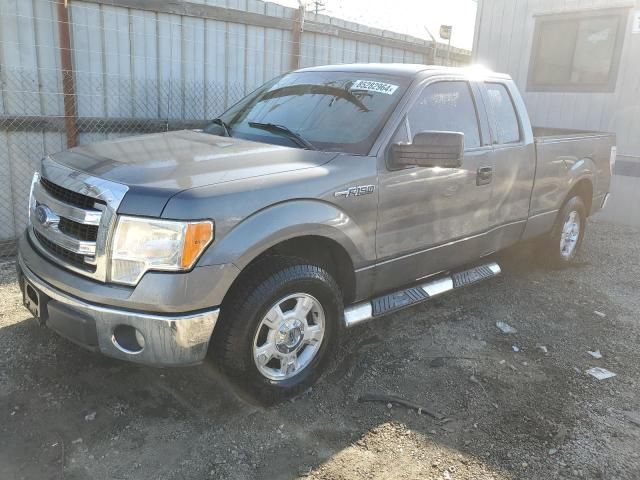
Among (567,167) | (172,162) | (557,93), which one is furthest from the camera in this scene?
(557,93)

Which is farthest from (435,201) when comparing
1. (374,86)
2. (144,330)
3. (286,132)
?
(144,330)

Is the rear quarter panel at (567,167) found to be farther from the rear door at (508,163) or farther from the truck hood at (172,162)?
the truck hood at (172,162)

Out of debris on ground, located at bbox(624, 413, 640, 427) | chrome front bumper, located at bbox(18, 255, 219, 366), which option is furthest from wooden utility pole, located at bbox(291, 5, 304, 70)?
debris on ground, located at bbox(624, 413, 640, 427)

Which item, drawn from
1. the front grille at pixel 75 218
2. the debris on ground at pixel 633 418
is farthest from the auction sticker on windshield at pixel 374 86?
the debris on ground at pixel 633 418

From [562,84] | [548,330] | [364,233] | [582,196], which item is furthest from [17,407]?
[562,84]

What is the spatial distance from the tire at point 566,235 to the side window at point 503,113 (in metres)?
1.34

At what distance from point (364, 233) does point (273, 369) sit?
0.98m

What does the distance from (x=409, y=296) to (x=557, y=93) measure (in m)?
6.75

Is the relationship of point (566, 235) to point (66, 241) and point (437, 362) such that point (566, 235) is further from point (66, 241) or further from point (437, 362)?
point (66, 241)

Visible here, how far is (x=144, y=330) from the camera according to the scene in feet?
8.58

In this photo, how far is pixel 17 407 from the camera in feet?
10.0

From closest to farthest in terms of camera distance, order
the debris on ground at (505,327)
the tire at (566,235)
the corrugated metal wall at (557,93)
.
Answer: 1. the debris on ground at (505,327)
2. the tire at (566,235)
3. the corrugated metal wall at (557,93)

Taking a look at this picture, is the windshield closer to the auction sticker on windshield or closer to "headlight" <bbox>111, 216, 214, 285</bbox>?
the auction sticker on windshield

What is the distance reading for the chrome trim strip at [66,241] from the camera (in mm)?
2697
